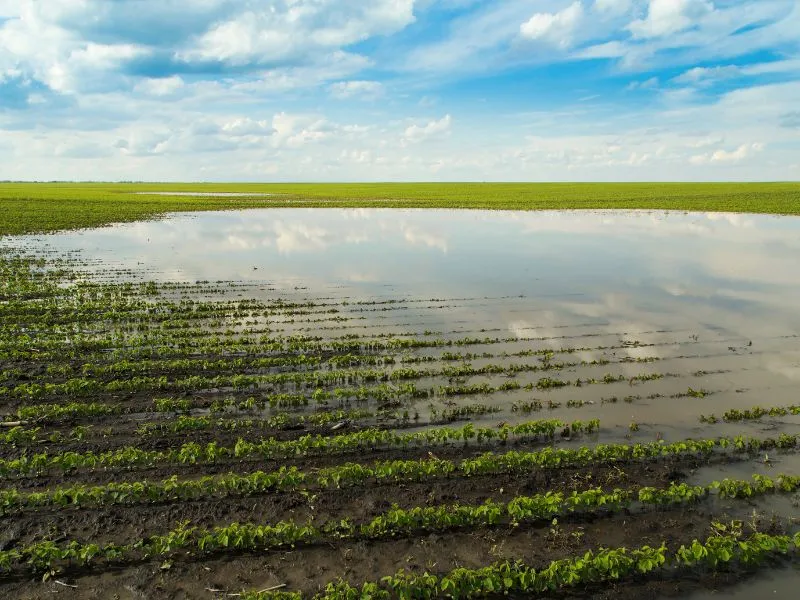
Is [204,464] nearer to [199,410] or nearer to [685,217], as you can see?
[199,410]

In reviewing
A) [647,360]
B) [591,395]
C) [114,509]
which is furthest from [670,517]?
[114,509]

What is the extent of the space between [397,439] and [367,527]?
104 inches

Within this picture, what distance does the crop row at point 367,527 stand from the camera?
7215 millimetres

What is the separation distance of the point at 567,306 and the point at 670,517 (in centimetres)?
1320

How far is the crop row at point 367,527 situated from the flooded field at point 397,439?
36mm

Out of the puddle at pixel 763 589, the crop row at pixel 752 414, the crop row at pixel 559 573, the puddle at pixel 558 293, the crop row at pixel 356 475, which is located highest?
the puddle at pixel 558 293

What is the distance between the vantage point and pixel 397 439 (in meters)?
10.2

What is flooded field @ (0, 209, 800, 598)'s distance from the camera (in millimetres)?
7121

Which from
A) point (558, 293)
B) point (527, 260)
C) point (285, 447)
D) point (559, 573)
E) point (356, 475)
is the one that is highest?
point (527, 260)

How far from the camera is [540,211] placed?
2680 inches

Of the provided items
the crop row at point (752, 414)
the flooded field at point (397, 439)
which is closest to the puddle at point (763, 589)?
the flooded field at point (397, 439)

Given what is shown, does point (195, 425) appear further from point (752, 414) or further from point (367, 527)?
point (752, 414)

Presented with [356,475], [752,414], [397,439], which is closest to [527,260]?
[752,414]

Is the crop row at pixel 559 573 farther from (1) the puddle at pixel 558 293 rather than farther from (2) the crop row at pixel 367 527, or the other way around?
(1) the puddle at pixel 558 293
